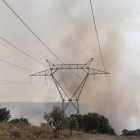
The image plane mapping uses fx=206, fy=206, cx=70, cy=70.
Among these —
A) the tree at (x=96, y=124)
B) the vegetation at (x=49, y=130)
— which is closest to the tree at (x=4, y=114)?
the tree at (x=96, y=124)

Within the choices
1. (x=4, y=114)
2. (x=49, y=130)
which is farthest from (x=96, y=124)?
(x=49, y=130)

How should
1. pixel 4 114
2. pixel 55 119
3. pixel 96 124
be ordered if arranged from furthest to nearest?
pixel 96 124 < pixel 4 114 < pixel 55 119

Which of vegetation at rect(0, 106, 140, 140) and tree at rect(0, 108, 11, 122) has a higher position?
tree at rect(0, 108, 11, 122)

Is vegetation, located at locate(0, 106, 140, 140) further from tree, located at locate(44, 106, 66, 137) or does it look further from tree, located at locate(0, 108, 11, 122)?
tree, located at locate(0, 108, 11, 122)

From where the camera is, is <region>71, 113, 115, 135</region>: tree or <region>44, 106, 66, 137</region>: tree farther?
<region>71, 113, 115, 135</region>: tree

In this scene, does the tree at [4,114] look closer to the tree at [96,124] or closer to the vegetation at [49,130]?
the tree at [96,124]

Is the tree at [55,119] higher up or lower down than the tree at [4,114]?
lower down

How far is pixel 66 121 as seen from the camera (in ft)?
151

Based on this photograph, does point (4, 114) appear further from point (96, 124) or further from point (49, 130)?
point (49, 130)

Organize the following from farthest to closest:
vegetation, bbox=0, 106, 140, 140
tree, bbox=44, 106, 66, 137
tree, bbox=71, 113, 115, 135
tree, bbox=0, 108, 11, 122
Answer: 1. tree, bbox=71, 113, 115, 135
2. tree, bbox=0, 108, 11, 122
3. tree, bbox=44, 106, 66, 137
4. vegetation, bbox=0, 106, 140, 140

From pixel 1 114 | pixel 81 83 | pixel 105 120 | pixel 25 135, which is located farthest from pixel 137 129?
pixel 25 135

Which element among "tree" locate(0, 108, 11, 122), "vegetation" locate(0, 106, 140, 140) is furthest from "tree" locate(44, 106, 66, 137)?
"tree" locate(0, 108, 11, 122)

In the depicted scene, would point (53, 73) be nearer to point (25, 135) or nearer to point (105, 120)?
point (25, 135)

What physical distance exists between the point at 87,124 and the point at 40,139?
209ft
